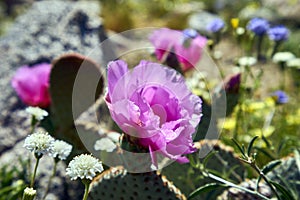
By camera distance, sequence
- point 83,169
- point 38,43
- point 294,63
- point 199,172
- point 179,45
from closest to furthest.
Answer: point 83,169
point 199,172
point 179,45
point 294,63
point 38,43

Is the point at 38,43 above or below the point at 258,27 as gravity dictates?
below

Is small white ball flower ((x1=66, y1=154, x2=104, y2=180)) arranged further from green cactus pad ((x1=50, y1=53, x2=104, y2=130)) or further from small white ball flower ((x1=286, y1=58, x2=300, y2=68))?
small white ball flower ((x1=286, y1=58, x2=300, y2=68))

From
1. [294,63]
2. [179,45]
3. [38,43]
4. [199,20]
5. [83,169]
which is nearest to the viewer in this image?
[83,169]

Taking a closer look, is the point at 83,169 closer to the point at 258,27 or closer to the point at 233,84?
the point at 233,84

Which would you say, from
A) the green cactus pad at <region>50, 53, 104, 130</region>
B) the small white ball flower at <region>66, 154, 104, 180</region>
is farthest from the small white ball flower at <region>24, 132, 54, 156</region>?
the green cactus pad at <region>50, 53, 104, 130</region>

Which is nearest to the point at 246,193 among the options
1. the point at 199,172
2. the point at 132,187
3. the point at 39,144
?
the point at 199,172

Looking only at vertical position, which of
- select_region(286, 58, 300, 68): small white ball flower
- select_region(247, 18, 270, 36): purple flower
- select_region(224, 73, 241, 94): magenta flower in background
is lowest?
select_region(224, 73, 241, 94): magenta flower in background

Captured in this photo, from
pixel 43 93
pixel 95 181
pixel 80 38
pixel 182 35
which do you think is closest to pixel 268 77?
pixel 80 38

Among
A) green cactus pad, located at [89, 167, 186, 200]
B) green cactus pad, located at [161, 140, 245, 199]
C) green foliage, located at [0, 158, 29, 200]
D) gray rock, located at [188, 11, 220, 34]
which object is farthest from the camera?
gray rock, located at [188, 11, 220, 34]
